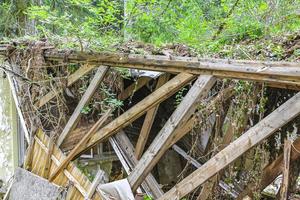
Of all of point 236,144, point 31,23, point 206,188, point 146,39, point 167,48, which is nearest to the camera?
point 236,144

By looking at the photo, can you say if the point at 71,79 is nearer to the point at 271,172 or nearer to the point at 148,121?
the point at 148,121

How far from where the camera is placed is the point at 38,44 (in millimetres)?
5211

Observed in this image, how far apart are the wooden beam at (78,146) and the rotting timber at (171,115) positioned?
14mm

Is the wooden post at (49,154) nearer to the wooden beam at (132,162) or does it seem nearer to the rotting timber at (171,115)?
the rotting timber at (171,115)

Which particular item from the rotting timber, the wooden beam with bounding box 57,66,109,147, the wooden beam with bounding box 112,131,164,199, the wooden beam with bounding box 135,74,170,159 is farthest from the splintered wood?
the wooden beam with bounding box 135,74,170,159

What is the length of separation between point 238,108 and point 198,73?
0.55m

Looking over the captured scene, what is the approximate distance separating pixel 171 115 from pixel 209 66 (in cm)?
90

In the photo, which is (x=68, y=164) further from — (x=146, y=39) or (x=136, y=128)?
(x=146, y=39)

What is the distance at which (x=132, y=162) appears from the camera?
5.27m

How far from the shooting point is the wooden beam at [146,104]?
353 cm

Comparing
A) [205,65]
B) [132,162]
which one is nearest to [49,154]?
[132,162]

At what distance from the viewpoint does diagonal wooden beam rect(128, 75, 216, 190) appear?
3.27 metres

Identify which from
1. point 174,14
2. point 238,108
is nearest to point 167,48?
point 238,108

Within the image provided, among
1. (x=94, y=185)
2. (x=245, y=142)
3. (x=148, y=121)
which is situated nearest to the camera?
(x=245, y=142)
